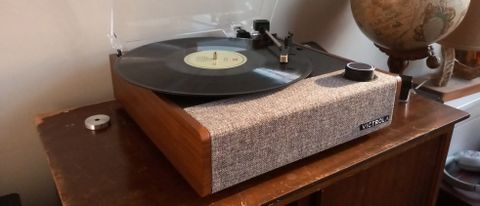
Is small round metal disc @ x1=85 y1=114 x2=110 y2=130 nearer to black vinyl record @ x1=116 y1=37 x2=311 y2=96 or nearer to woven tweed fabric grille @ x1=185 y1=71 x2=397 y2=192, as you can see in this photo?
black vinyl record @ x1=116 y1=37 x2=311 y2=96

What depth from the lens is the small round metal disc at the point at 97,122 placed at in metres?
0.84

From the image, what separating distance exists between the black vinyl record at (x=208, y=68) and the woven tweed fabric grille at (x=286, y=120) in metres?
0.02

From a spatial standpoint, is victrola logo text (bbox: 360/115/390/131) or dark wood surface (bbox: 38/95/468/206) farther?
victrola logo text (bbox: 360/115/390/131)

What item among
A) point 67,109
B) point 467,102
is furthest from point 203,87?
point 467,102

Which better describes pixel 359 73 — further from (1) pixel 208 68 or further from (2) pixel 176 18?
(2) pixel 176 18

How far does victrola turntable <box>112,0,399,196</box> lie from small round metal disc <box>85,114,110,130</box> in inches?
2.1

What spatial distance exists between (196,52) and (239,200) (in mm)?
371

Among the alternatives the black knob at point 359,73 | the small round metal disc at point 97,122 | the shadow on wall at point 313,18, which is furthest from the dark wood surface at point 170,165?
the shadow on wall at point 313,18

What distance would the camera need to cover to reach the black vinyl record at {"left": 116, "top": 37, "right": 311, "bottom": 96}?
0.68 meters

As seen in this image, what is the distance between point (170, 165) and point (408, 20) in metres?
0.66

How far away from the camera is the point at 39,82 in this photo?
0.93 meters

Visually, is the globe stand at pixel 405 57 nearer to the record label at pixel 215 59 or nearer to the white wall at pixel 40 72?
the record label at pixel 215 59

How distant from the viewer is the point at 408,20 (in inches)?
38.0

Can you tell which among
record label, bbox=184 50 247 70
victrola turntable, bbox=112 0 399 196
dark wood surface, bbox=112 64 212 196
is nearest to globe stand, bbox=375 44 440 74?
victrola turntable, bbox=112 0 399 196
